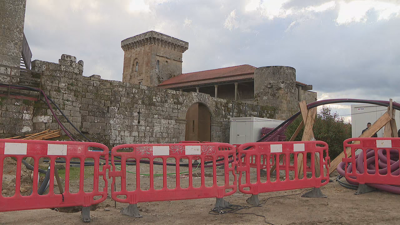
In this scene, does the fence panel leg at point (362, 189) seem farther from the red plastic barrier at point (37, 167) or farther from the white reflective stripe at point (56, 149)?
the white reflective stripe at point (56, 149)

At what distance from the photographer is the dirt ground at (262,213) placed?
3266 millimetres

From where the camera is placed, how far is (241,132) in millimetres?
15016

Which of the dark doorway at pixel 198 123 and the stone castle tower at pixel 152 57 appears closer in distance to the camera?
the dark doorway at pixel 198 123

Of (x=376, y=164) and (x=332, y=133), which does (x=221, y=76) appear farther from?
(x=376, y=164)

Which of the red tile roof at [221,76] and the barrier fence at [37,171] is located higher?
the red tile roof at [221,76]


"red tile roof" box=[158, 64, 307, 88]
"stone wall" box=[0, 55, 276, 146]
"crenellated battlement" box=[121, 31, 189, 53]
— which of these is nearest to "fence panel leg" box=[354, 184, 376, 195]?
"stone wall" box=[0, 55, 276, 146]

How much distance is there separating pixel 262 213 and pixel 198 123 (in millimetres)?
10952

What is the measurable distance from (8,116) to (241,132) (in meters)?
9.87

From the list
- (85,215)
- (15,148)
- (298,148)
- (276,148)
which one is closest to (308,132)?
(298,148)

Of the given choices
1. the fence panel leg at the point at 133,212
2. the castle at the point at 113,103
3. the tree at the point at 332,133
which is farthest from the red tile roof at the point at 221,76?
the fence panel leg at the point at 133,212

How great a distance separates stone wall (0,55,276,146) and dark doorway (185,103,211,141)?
16.2 inches

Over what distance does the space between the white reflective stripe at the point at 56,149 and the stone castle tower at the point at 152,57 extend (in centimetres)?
3268

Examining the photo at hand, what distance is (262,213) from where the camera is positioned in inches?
142

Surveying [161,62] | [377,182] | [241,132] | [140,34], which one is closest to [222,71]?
[161,62]
